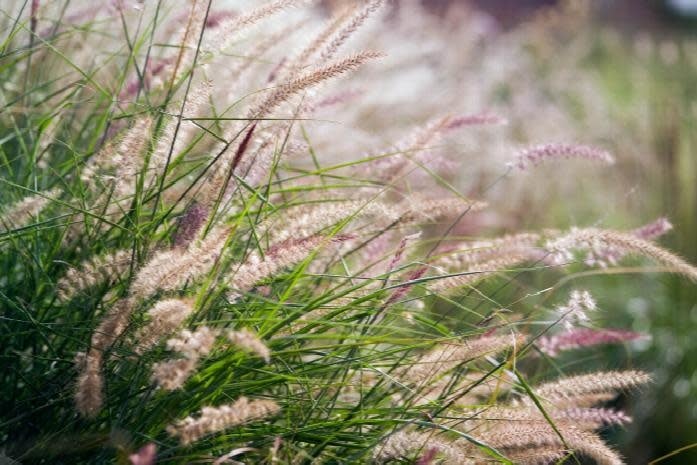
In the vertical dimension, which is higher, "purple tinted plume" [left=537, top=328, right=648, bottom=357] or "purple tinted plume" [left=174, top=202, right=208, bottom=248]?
"purple tinted plume" [left=174, top=202, right=208, bottom=248]

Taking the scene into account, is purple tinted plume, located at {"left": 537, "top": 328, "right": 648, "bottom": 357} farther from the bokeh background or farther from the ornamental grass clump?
the bokeh background

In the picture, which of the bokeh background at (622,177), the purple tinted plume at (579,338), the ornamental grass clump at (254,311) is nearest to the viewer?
the ornamental grass clump at (254,311)

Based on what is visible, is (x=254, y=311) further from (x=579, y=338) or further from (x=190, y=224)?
(x=579, y=338)

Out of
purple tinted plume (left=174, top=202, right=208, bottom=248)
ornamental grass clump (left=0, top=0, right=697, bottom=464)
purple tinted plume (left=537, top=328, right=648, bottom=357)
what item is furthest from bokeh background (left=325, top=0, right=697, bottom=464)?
purple tinted plume (left=174, top=202, right=208, bottom=248)

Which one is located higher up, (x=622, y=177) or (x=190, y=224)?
(x=622, y=177)

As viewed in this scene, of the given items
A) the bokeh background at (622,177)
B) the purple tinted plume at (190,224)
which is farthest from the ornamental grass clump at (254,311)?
the bokeh background at (622,177)

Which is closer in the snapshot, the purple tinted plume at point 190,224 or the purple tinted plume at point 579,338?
the purple tinted plume at point 190,224

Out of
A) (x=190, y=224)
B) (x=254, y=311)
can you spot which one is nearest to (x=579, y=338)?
(x=254, y=311)

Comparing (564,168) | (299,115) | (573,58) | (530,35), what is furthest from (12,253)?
(530,35)

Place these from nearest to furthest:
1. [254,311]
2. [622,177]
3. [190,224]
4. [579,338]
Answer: [190,224], [254,311], [579,338], [622,177]

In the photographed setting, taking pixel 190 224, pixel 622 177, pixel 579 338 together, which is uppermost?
pixel 622 177

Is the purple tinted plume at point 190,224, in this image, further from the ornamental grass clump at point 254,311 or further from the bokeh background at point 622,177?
the bokeh background at point 622,177

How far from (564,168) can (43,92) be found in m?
2.99

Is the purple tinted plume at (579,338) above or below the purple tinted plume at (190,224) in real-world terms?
below
